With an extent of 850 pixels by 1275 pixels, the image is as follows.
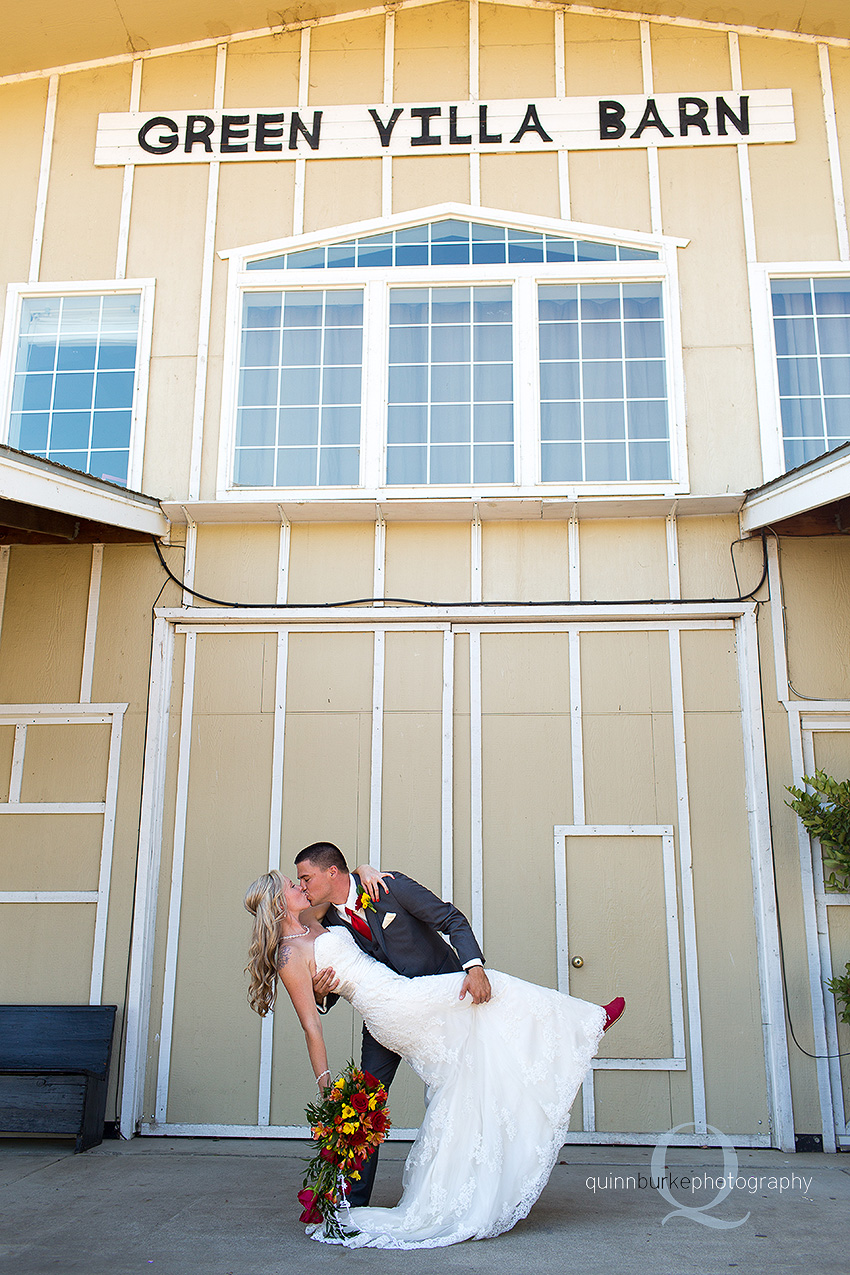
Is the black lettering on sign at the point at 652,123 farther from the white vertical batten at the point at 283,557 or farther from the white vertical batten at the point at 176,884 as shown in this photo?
the white vertical batten at the point at 176,884

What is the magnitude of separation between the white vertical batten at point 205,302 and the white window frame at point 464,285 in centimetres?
15

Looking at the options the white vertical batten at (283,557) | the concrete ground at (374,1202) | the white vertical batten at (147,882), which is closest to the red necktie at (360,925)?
the concrete ground at (374,1202)

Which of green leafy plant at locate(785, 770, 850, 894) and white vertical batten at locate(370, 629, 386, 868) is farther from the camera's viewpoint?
white vertical batten at locate(370, 629, 386, 868)

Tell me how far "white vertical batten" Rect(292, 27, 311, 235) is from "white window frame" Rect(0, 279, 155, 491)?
1181mm

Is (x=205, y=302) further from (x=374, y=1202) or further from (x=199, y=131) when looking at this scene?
(x=374, y=1202)

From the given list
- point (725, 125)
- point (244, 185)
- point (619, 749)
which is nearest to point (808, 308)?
point (725, 125)

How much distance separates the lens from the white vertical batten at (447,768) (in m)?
6.58

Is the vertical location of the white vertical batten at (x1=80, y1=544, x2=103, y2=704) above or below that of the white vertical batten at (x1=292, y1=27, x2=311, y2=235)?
below

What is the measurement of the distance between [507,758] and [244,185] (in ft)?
15.7

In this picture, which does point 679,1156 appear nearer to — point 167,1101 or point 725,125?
point 167,1101

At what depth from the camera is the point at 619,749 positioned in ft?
22.2

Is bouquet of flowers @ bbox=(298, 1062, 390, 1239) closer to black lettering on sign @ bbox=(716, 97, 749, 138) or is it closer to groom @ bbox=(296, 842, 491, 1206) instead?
groom @ bbox=(296, 842, 491, 1206)

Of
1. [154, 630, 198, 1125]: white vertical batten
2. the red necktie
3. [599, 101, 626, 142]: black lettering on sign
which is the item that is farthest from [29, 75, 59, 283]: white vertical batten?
the red necktie

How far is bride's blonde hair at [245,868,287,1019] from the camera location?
4688mm
